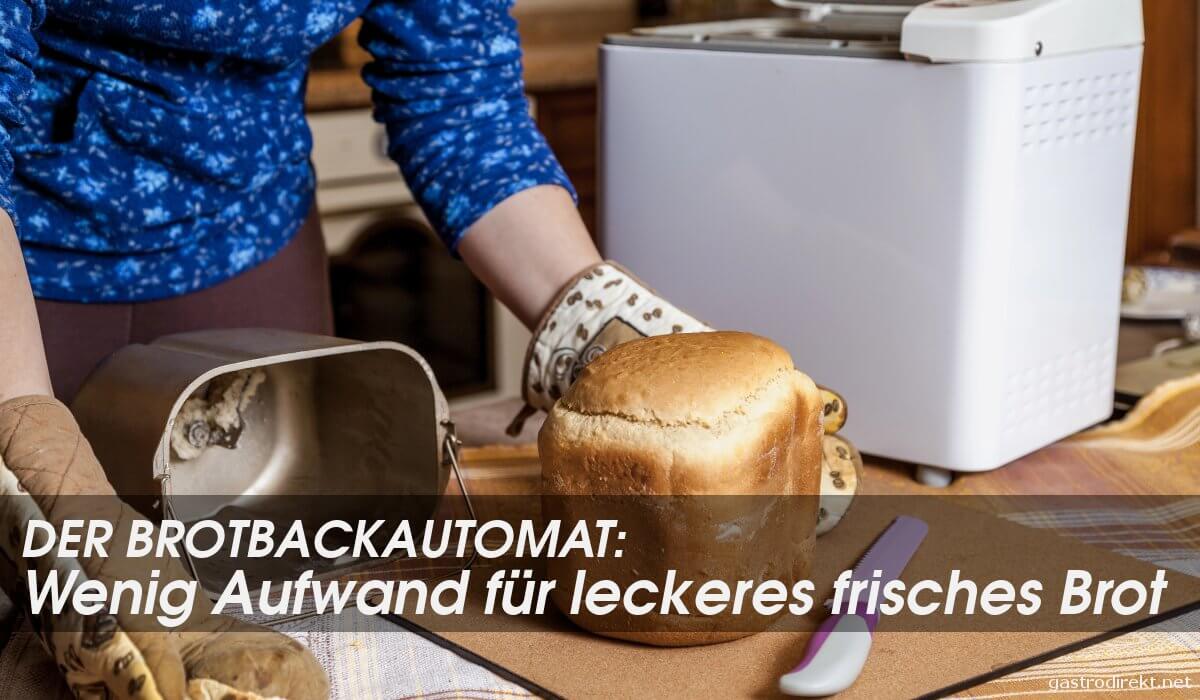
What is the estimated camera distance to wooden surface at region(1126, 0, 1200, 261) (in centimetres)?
177

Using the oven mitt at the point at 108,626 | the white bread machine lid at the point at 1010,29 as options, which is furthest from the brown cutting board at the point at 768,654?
the white bread machine lid at the point at 1010,29

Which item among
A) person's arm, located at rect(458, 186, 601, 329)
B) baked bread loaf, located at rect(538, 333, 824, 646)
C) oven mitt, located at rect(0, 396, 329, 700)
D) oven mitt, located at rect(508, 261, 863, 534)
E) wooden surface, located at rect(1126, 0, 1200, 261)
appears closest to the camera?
oven mitt, located at rect(0, 396, 329, 700)

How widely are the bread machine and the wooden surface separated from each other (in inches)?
→ 39.1

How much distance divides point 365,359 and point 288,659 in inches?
11.3

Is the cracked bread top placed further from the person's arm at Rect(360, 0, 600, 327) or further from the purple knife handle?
the person's arm at Rect(360, 0, 600, 327)

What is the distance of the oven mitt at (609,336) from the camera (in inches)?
28.0

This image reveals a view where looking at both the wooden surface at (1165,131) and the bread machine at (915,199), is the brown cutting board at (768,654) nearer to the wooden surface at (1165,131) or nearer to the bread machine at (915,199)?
the bread machine at (915,199)

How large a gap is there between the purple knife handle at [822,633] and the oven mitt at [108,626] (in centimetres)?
20

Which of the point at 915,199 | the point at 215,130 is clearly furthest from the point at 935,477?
the point at 215,130

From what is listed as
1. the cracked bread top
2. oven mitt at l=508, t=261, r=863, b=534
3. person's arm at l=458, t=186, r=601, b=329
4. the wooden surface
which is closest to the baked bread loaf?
the cracked bread top

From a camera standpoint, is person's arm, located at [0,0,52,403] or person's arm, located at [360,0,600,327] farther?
person's arm, located at [360,0,600,327]

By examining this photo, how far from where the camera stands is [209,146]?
0.81 meters

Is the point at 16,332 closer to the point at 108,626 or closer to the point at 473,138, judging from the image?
the point at 108,626

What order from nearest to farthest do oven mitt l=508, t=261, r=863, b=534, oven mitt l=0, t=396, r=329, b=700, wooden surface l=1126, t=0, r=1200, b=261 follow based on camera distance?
Answer: oven mitt l=0, t=396, r=329, b=700 < oven mitt l=508, t=261, r=863, b=534 < wooden surface l=1126, t=0, r=1200, b=261
